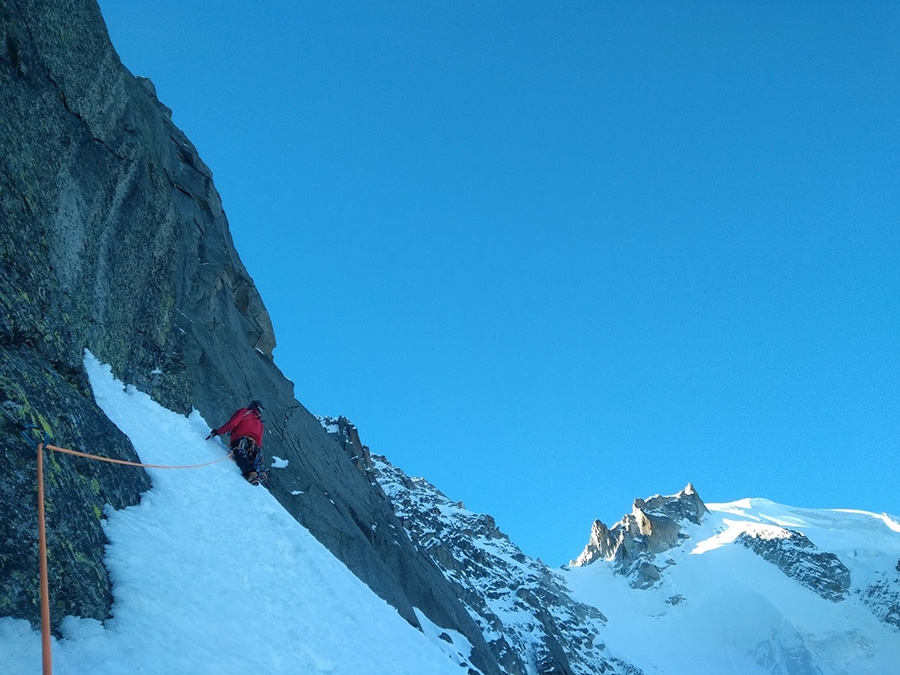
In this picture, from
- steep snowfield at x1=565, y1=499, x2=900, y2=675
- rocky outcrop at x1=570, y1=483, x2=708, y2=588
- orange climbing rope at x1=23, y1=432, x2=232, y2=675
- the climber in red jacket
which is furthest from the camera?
rocky outcrop at x1=570, y1=483, x2=708, y2=588

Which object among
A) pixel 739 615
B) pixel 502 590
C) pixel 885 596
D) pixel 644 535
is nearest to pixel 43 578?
pixel 502 590

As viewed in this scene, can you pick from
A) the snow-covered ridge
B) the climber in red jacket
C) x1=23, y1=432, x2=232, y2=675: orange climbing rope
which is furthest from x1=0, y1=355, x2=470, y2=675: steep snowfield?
the snow-covered ridge

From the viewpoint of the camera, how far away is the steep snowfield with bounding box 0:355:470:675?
649cm

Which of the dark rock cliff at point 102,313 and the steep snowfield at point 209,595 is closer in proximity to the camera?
the steep snowfield at point 209,595

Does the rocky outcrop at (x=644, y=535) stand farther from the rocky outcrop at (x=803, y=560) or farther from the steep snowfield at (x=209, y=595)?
the steep snowfield at (x=209, y=595)

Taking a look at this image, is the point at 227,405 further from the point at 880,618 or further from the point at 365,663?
the point at 880,618

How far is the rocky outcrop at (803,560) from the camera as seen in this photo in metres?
155

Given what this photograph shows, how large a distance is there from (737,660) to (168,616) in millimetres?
147676

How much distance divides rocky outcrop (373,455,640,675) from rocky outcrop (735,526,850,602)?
5335 centimetres

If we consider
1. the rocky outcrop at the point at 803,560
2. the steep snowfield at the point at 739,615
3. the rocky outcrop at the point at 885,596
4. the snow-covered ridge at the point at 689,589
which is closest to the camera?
the snow-covered ridge at the point at 689,589

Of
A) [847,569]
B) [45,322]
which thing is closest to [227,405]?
[45,322]

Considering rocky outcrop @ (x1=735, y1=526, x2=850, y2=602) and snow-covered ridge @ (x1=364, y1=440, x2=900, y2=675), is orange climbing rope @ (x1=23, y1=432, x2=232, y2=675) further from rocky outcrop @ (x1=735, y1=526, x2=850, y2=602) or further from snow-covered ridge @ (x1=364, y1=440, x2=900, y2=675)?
rocky outcrop @ (x1=735, y1=526, x2=850, y2=602)

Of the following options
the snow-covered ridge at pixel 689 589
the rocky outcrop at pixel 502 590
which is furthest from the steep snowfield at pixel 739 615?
the rocky outcrop at pixel 502 590

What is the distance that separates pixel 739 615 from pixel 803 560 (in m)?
26.5
